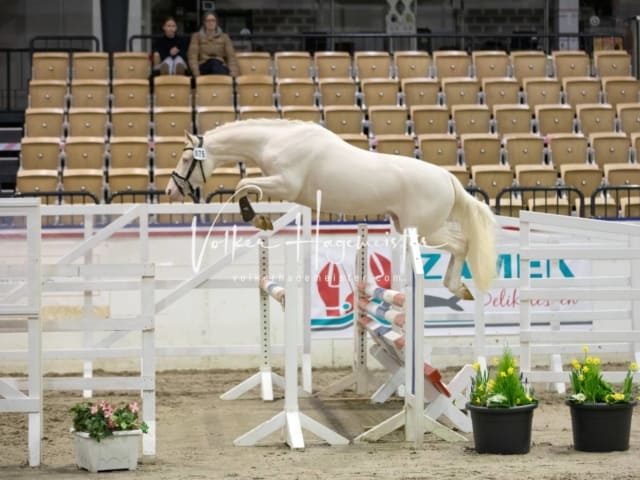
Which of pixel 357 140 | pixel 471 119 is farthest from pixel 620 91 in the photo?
pixel 357 140

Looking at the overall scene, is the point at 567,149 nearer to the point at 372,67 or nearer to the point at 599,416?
the point at 372,67

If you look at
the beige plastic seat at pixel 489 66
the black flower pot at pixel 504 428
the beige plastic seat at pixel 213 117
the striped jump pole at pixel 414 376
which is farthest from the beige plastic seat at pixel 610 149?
the black flower pot at pixel 504 428

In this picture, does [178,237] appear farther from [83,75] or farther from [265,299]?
[83,75]

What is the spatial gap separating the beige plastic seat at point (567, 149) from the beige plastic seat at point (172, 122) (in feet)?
12.4

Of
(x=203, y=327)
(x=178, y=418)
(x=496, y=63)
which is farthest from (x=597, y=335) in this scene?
(x=496, y=63)

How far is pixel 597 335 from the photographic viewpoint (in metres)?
8.49

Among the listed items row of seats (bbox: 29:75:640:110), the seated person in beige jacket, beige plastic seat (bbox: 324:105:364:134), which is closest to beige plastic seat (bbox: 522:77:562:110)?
row of seats (bbox: 29:75:640:110)

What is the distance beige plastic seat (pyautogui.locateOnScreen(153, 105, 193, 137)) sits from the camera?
12.9m

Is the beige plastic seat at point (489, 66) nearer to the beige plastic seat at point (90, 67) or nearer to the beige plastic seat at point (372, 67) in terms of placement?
the beige plastic seat at point (372, 67)

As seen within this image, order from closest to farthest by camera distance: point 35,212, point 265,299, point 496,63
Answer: point 35,212 → point 265,299 → point 496,63

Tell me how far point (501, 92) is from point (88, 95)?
4.64 metres

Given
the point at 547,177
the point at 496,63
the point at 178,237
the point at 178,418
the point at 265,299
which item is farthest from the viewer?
the point at 496,63

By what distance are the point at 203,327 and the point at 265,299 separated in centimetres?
177

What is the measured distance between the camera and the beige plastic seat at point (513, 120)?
1338cm
